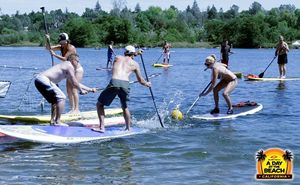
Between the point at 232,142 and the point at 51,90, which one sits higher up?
the point at 51,90

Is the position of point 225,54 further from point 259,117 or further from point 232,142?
point 232,142

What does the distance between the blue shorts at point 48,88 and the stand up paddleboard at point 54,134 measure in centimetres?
63

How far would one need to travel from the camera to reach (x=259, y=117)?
1587cm

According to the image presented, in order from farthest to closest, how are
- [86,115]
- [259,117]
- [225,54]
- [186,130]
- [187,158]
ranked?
[225,54]
[259,117]
[86,115]
[186,130]
[187,158]

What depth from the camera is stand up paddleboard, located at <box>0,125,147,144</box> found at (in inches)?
455

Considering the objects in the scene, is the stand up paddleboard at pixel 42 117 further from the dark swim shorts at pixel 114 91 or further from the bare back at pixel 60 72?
the dark swim shorts at pixel 114 91

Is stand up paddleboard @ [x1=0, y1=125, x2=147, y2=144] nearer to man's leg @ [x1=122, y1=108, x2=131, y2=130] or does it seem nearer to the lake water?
the lake water

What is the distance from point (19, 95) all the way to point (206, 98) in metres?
7.25

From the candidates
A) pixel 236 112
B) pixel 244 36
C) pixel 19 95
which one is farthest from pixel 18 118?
pixel 244 36

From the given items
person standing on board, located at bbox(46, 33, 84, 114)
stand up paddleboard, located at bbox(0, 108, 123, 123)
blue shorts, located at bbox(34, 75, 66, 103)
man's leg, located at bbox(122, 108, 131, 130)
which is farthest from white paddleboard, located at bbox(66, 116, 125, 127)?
blue shorts, located at bbox(34, 75, 66, 103)

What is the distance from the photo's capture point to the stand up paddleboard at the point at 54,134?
37.9ft

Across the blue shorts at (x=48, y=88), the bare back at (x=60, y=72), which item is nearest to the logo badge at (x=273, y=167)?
the bare back at (x=60, y=72)

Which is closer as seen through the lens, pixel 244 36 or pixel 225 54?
pixel 225 54

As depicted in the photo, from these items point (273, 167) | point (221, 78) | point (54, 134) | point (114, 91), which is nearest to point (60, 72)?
point (114, 91)
